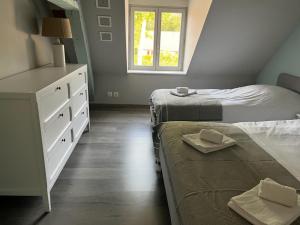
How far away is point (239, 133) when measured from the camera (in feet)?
6.65

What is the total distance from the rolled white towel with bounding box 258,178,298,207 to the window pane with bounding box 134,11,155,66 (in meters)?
3.81

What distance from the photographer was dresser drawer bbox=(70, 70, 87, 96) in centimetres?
272

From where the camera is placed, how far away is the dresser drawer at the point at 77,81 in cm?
272

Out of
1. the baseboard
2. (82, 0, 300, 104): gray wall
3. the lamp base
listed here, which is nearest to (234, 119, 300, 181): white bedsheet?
(82, 0, 300, 104): gray wall

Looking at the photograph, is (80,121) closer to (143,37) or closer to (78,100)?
(78,100)

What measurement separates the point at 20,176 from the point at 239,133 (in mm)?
1793

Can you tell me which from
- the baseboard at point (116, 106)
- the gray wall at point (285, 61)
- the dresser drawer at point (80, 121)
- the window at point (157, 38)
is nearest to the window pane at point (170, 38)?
the window at point (157, 38)

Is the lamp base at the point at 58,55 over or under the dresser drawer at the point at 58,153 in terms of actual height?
over

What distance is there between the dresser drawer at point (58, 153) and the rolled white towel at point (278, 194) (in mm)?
1567

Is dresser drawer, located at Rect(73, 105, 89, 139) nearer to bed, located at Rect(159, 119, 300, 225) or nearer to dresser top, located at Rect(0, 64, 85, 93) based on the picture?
dresser top, located at Rect(0, 64, 85, 93)

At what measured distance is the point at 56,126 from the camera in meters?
2.18

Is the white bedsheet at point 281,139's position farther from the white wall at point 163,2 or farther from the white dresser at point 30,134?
the white wall at point 163,2

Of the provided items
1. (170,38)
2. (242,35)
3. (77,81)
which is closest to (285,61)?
(242,35)

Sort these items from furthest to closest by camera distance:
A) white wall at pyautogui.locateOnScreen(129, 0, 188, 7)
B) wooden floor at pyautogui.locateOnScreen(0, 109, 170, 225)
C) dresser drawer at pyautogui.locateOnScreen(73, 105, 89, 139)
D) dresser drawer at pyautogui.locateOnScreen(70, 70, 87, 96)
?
1. white wall at pyautogui.locateOnScreen(129, 0, 188, 7)
2. dresser drawer at pyautogui.locateOnScreen(73, 105, 89, 139)
3. dresser drawer at pyautogui.locateOnScreen(70, 70, 87, 96)
4. wooden floor at pyautogui.locateOnScreen(0, 109, 170, 225)
